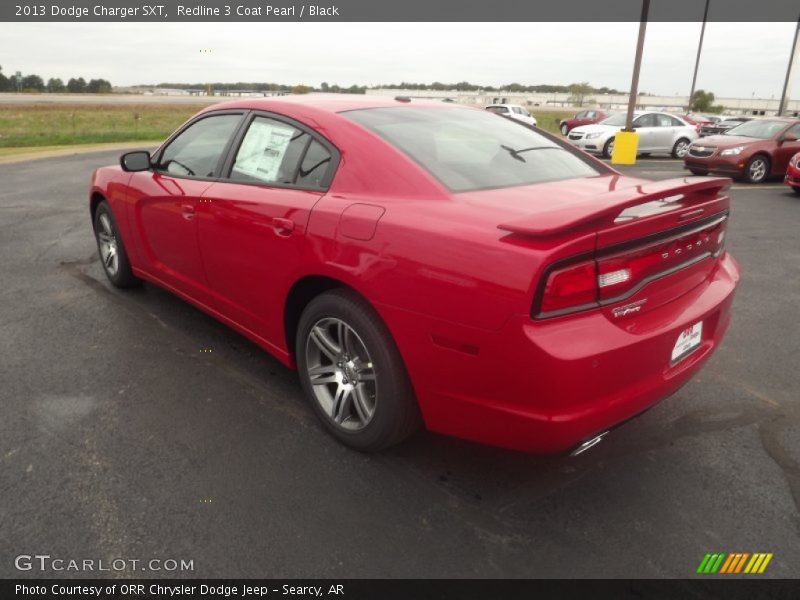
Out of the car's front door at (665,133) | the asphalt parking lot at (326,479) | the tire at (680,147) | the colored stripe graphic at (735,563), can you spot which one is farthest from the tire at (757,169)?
the colored stripe graphic at (735,563)

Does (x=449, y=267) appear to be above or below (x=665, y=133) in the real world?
below

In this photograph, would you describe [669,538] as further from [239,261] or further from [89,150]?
[89,150]

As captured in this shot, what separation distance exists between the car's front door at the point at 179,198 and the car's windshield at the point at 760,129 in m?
13.4

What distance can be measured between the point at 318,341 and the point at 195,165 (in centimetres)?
163

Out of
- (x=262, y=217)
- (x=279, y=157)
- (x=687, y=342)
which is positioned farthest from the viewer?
(x=279, y=157)

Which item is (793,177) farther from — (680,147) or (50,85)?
(50,85)

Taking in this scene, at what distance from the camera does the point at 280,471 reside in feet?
8.89

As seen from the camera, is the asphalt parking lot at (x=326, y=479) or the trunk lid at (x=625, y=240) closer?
the trunk lid at (x=625, y=240)

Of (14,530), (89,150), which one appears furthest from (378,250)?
(89,150)

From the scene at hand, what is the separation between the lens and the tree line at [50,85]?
94.2 m

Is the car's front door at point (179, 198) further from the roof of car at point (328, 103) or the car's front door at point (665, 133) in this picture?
the car's front door at point (665, 133)

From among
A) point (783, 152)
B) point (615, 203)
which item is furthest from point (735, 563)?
point (783, 152)

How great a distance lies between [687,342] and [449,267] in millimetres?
1083

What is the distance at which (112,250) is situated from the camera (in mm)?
4996
